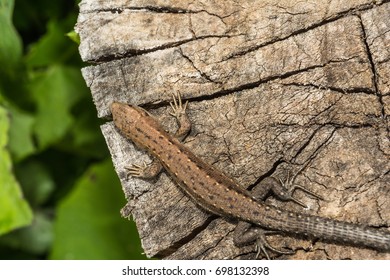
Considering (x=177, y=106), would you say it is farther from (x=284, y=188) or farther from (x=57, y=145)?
(x=57, y=145)

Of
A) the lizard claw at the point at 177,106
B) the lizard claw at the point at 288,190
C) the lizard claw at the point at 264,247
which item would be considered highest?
the lizard claw at the point at 177,106

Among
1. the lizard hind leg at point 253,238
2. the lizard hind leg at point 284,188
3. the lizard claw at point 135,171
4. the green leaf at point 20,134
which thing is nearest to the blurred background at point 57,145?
the green leaf at point 20,134

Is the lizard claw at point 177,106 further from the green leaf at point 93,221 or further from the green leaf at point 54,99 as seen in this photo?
the green leaf at point 54,99

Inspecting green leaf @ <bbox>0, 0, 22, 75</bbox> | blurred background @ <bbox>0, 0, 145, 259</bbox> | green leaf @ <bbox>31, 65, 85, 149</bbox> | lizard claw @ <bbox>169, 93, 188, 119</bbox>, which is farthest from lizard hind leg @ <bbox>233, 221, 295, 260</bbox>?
green leaf @ <bbox>0, 0, 22, 75</bbox>

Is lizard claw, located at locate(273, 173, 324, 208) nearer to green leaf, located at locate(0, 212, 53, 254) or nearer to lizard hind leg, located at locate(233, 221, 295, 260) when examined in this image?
lizard hind leg, located at locate(233, 221, 295, 260)

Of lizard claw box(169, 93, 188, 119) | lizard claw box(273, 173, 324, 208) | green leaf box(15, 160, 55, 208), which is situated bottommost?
lizard claw box(273, 173, 324, 208)

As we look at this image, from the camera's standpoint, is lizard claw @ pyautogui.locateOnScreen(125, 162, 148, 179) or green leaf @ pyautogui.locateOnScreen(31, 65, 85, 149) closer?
lizard claw @ pyautogui.locateOnScreen(125, 162, 148, 179)
